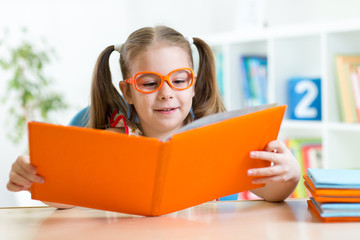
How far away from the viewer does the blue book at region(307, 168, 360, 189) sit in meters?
0.86

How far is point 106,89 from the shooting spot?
1388mm

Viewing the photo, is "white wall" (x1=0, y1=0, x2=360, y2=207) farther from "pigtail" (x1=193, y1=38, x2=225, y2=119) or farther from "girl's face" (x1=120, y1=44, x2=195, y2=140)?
"girl's face" (x1=120, y1=44, x2=195, y2=140)

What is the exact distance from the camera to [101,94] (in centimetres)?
138

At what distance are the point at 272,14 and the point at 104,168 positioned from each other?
2.52 meters

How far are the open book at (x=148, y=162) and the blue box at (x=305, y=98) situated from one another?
1.69 metres

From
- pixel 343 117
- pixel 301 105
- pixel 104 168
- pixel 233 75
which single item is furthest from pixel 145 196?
pixel 233 75

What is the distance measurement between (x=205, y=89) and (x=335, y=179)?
664mm

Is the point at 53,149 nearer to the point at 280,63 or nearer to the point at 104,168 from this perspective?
the point at 104,168

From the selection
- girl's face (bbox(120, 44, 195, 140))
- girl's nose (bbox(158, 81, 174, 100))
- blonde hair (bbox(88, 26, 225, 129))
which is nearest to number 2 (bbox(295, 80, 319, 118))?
blonde hair (bbox(88, 26, 225, 129))

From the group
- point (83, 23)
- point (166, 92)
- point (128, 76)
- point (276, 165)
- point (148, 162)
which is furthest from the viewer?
point (83, 23)

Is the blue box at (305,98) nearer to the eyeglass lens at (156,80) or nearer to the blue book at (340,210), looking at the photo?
the eyeglass lens at (156,80)

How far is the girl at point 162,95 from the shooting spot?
3.20 ft

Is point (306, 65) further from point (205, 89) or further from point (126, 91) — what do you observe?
point (126, 91)

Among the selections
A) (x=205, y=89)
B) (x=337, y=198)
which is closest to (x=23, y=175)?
(x=337, y=198)
